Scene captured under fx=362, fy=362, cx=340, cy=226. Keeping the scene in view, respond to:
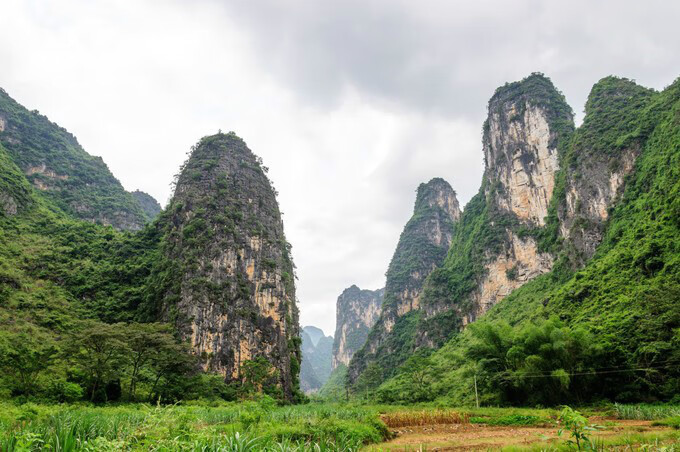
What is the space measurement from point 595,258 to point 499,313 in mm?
14265

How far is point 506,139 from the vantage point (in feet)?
201

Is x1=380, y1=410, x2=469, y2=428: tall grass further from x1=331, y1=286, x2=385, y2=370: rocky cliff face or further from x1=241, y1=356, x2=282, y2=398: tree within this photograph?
x1=331, y1=286, x2=385, y2=370: rocky cliff face

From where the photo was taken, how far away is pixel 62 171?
190ft

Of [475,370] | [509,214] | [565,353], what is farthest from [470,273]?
[565,353]

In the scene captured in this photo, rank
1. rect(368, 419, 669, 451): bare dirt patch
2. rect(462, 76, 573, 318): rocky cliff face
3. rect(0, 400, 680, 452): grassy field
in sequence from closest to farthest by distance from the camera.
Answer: rect(0, 400, 680, 452): grassy field < rect(368, 419, 669, 451): bare dirt patch < rect(462, 76, 573, 318): rocky cliff face

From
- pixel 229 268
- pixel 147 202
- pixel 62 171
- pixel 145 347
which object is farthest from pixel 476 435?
pixel 147 202

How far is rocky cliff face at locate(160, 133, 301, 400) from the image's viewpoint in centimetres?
3275

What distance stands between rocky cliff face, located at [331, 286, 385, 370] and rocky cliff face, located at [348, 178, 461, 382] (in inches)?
1710

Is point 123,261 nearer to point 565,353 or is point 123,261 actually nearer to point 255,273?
point 255,273

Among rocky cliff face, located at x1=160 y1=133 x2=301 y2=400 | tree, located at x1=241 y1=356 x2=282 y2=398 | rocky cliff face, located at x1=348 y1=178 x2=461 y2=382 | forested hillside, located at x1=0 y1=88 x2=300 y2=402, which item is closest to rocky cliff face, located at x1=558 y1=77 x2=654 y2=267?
rocky cliff face, located at x1=160 y1=133 x2=301 y2=400

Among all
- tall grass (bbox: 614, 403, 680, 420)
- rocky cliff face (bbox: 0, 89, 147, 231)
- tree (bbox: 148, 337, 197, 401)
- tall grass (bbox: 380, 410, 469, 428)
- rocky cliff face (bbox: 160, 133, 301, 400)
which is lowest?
tall grass (bbox: 380, 410, 469, 428)

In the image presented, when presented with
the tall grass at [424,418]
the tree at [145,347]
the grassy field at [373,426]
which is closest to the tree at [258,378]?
the tree at [145,347]

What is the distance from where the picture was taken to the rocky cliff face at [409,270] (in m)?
75.0

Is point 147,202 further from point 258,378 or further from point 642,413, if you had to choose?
point 642,413
